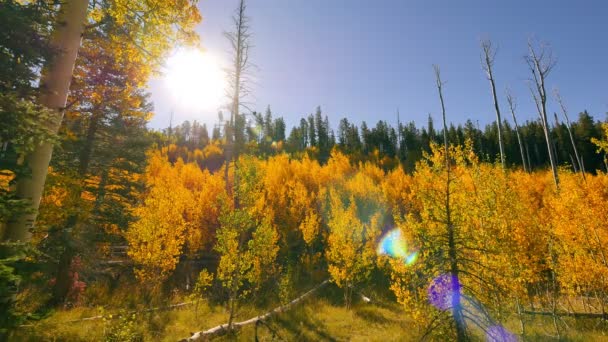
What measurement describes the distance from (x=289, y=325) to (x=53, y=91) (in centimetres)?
1247

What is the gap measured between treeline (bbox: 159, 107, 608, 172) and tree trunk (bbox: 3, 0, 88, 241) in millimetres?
35583

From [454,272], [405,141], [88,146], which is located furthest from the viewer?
[405,141]

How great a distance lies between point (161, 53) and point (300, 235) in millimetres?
22408

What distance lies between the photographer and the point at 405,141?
70.3 metres

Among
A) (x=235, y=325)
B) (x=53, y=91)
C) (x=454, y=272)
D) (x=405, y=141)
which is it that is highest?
(x=405, y=141)

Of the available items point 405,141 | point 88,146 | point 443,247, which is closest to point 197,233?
point 88,146

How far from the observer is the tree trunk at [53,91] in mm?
2916

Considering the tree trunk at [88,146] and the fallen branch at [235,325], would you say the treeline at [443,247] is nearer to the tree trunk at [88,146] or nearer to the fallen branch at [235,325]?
the fallen branch at [235,325]

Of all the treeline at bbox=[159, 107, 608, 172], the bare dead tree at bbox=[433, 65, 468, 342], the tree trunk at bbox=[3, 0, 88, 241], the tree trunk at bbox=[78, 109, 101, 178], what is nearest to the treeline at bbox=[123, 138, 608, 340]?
the bare dead tree at bbox=[433, 65, 468, 342]

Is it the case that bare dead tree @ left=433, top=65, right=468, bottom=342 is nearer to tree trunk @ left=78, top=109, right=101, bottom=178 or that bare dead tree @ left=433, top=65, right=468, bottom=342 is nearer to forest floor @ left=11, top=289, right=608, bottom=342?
forest floor @ left=11, top=289, right=608, bottom=342

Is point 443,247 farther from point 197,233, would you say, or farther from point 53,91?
point 197,233

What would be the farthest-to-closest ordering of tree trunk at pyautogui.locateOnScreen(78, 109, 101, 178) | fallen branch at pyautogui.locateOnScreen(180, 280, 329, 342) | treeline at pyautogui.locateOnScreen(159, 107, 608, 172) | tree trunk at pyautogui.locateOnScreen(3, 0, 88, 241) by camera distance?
treeline at pyautogui.locateOnScreen(159, 107, 608, 172) → tree trunk at pyautogui.locateOnScreen(78, 109, 101, 178) → fallen branch at pyautogui.locateOnScreen(180, 280, 329, 342) → tree trunk at pyautogui.locateOnScreen(3, 0, 88, 241)

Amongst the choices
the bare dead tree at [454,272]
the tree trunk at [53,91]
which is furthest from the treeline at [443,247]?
the tree trunk at [53,91]

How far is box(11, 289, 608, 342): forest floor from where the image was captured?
351 inches
